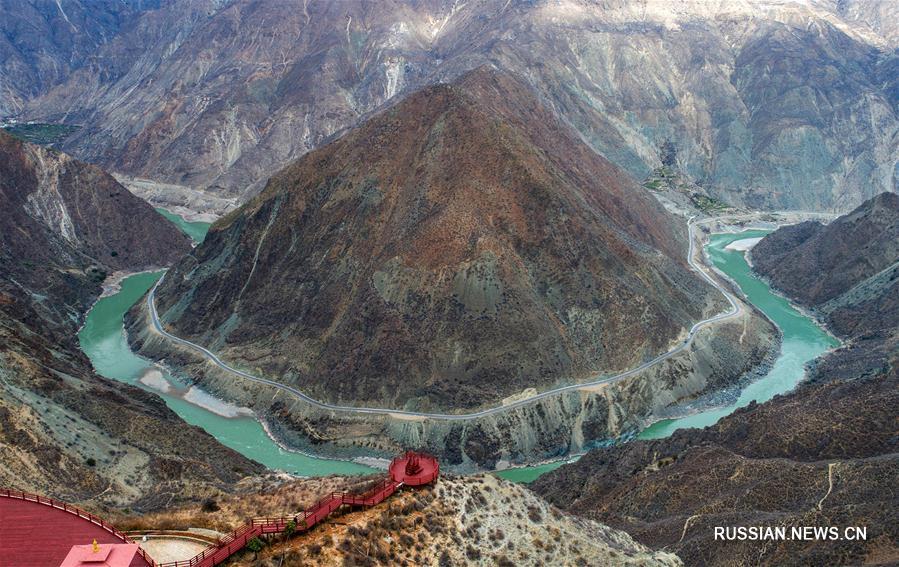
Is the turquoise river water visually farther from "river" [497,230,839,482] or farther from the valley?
the valley

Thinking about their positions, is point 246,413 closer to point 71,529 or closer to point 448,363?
point 448,363

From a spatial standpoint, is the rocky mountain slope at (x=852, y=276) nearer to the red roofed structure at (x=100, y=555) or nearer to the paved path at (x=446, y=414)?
the paved path at (x=446, y=414)

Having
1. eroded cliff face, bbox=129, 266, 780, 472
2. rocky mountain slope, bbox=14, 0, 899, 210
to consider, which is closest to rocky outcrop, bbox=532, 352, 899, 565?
eroded cliff face, bbox=129, 266, 780, 472

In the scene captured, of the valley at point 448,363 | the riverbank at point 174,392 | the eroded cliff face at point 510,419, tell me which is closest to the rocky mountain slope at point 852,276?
the valley at point 448,363

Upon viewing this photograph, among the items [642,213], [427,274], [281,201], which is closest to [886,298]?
[642,213]

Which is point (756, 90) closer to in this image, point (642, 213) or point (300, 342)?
point (642, 213)

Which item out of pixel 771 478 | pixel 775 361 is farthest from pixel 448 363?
pixel 775 361
